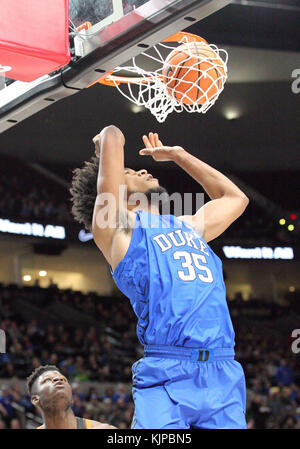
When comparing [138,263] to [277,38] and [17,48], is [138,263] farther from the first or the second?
[277,38]

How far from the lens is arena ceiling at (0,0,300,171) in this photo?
37.6 ft

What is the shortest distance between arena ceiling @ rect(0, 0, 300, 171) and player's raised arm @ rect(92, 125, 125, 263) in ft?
28.3

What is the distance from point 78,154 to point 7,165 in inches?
72.7

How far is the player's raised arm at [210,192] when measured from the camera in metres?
3.14

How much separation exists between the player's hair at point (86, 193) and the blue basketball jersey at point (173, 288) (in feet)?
1.44

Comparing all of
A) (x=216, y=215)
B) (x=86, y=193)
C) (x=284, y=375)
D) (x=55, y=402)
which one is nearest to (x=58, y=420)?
(x=55, y=402)

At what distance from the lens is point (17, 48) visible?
2828 mm

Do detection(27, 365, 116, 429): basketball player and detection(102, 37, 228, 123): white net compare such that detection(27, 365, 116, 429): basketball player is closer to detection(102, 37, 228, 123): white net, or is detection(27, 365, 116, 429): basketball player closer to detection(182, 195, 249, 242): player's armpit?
detection(182, 195, 249, 242): player's armpit

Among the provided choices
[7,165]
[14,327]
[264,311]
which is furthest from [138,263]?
[264,311]

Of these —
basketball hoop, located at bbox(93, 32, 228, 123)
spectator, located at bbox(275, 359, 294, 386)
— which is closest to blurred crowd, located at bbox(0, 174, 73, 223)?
spectator, located at bbox(275, 359, 294, 386)

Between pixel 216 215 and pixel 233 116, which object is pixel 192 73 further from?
pixel 233 116

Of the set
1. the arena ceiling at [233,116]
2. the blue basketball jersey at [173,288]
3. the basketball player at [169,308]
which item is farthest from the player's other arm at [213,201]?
the arena ceiling at [233,116]

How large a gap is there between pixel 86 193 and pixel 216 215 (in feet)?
2.10

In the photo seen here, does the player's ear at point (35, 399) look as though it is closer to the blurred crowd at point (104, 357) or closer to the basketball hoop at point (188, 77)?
the basketball hoop at point (188, 77)
